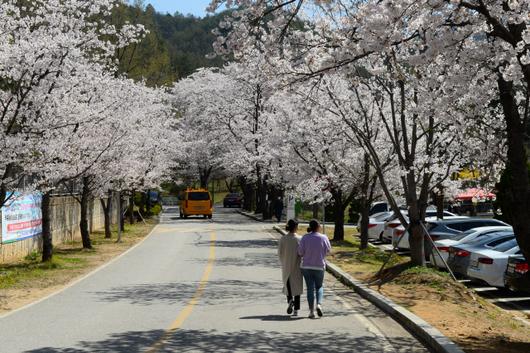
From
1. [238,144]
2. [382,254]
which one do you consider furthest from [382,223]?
[238,144]

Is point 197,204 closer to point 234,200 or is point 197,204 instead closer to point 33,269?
point 234,200

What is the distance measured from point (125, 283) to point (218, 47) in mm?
8669

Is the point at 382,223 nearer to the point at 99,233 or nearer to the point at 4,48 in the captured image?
the point at 99,233

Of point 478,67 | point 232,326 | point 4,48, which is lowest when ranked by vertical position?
point 232,326

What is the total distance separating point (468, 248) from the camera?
17812mm

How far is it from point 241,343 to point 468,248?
9.65m

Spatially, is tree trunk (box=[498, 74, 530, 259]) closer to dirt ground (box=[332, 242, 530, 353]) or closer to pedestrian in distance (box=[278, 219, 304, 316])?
dirt ground (box=[332, 242, 530, 353])

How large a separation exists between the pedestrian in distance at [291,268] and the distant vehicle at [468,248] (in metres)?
6.62

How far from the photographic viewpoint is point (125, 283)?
17.6m

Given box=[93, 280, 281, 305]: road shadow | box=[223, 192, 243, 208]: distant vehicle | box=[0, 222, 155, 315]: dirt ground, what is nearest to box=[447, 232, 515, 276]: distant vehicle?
box=[93, 280, 281, 305]: road shadow

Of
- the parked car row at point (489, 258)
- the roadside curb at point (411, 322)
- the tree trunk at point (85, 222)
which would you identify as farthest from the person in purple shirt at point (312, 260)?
the tree trunk at point (85, 222)

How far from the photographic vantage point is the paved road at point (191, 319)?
973 cm

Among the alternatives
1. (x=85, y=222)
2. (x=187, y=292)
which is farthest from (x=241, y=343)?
(x=85, y=222)

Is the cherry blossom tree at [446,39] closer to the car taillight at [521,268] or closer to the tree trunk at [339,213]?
the car taillight at [521,268]
